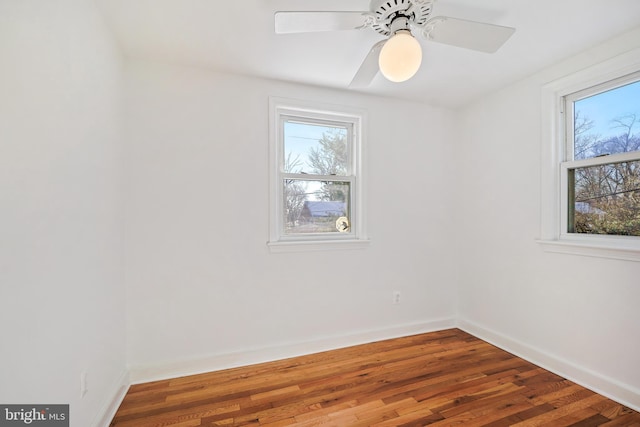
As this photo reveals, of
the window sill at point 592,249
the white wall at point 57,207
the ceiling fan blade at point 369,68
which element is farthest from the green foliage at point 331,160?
the window sill at point 592,249

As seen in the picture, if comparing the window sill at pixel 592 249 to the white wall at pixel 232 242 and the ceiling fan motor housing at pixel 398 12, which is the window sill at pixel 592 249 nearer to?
the white wall at pixel 232 242

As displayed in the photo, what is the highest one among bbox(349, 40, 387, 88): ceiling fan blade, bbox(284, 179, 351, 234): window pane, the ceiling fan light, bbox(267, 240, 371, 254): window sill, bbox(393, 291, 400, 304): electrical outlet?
bbox(349, 40, 387, 88): ceiling fan blade

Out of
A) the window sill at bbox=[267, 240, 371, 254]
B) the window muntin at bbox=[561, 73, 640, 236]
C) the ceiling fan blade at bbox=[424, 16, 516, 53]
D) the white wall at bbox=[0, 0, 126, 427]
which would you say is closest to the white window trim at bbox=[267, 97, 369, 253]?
the window sill at bbox=[267, 240, 371, 254]

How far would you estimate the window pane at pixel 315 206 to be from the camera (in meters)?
2.60

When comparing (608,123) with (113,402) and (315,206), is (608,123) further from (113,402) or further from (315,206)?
(113,402)

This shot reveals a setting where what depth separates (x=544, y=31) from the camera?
5.94ft

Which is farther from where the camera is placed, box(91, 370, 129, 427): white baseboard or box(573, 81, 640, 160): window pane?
box(573, 81, 640, 160): window pane

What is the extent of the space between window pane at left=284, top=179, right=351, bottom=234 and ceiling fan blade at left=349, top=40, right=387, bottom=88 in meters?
1.01

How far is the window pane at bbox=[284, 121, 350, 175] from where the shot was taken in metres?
2.61

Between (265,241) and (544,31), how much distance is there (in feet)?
7.96

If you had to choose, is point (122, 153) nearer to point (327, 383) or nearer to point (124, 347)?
point (124, 347)

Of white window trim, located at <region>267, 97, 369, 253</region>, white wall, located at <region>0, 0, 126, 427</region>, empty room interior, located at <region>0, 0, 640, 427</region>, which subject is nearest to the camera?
white wall, located at <region>0, 0, 126, 427</region>

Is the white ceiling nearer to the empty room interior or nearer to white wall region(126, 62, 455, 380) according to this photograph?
the empty room interior

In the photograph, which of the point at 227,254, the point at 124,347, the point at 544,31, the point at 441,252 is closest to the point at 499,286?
the point at 441,252
